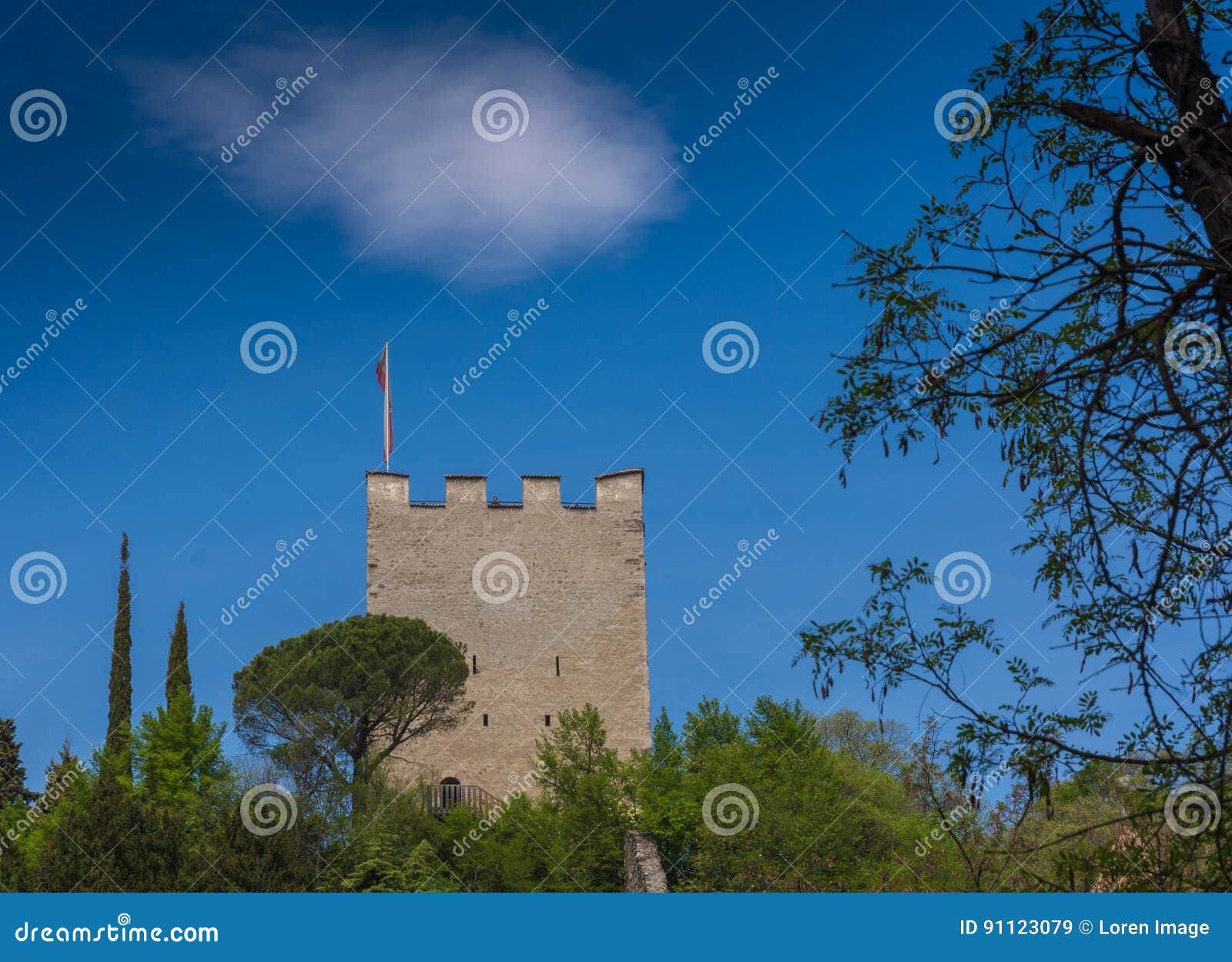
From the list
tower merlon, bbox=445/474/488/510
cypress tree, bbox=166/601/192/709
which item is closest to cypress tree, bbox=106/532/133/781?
cypress tree, bbox=166/601/192/709

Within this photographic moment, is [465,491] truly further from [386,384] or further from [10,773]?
[10,773]

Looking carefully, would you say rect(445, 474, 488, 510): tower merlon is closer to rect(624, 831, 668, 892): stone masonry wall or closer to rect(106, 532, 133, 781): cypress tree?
rect(106, 532, 133, 781): cypress tree

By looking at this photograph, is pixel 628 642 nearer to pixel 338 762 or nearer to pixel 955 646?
pixel 338 762

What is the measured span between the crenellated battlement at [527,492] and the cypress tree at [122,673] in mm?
7290

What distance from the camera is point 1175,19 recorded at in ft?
18.3

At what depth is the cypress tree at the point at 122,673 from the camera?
30703 mm

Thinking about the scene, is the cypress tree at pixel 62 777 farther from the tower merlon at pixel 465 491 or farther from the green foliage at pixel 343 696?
the tower merlon at pixel 465 491

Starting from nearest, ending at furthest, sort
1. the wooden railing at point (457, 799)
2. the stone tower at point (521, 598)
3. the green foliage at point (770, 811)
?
the green foliage at point (770, 811), the wooden railing at point (457, 799), the stone tower at point (521, 598)

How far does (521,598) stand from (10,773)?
15405 millimetres

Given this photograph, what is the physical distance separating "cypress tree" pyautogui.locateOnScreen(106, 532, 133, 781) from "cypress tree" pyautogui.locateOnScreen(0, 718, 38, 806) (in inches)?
234

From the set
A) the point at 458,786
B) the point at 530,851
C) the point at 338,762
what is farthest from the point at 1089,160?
the point at 458,786

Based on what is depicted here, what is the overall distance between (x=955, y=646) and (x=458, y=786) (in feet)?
93.2

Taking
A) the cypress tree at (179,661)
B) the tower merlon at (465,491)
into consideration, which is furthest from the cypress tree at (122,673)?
the tower merlon at (465,491)

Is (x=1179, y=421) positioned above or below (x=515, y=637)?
below
